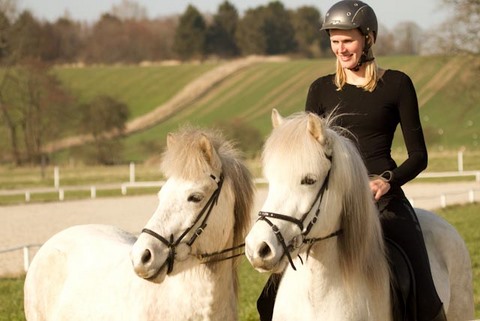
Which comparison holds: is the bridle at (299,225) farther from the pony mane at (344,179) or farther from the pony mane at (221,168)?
the pony mane at (221,168)

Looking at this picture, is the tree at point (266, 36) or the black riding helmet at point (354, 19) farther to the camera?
the tree at point (266, 36)

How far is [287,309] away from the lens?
17.9 ft

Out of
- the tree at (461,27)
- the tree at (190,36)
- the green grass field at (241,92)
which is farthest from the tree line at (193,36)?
the tree at (461,27)

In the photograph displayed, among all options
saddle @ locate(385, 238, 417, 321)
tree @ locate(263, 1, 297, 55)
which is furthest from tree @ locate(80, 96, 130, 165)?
tree @ locate(263, 1, 297, 55)

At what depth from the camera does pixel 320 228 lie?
5266 mm

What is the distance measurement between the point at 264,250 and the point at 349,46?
1.68 metres

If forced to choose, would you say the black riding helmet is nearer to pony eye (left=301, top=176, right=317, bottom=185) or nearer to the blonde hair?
the blonde hair

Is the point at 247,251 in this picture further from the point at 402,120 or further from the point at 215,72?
the point at 215,72

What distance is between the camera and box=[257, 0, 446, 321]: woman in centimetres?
584

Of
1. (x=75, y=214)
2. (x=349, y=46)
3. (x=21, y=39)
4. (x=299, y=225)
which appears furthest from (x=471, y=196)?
(x=21, y=39)

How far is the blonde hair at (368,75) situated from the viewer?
597cm

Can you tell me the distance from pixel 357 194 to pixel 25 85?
48.9 metres

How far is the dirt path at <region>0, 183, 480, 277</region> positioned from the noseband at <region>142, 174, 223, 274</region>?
385 inches

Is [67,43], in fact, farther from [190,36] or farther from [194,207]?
[194,207]
